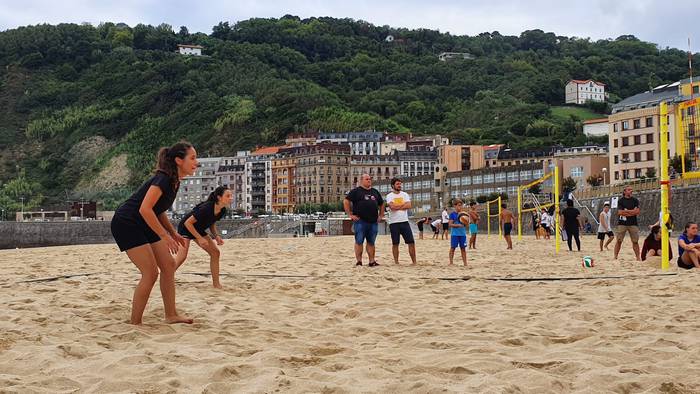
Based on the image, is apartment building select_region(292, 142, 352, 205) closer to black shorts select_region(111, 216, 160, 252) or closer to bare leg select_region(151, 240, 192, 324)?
bare leg select_region(151, 240, 192, 324)

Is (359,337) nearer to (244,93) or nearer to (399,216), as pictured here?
(399,216)

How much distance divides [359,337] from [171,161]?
1717 millimetres

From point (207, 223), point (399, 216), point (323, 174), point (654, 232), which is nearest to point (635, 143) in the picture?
point (323, 174)

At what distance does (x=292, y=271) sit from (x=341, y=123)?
12530cm

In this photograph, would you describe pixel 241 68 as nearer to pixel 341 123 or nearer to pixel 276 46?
pixel 276 46

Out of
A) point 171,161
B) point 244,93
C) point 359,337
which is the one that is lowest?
point 359,337

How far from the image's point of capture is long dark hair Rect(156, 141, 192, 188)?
530cm

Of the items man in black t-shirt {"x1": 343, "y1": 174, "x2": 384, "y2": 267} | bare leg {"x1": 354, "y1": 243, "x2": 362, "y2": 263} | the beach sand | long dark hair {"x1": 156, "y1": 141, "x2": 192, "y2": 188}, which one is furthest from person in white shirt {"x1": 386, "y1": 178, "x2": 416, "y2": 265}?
long dark hair {"x1": 156, "y1": 141, "x2": 192, "y2": 188}

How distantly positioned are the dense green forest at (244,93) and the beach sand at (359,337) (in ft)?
350

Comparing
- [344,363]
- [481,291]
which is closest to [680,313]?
[481,291]

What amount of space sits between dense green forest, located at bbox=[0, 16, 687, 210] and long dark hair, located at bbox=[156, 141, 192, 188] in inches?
4279

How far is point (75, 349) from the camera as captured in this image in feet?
14.1

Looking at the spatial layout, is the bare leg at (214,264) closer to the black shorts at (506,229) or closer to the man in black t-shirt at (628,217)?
the man in black t-shirt at (628,217)

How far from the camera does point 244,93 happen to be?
532 ft
